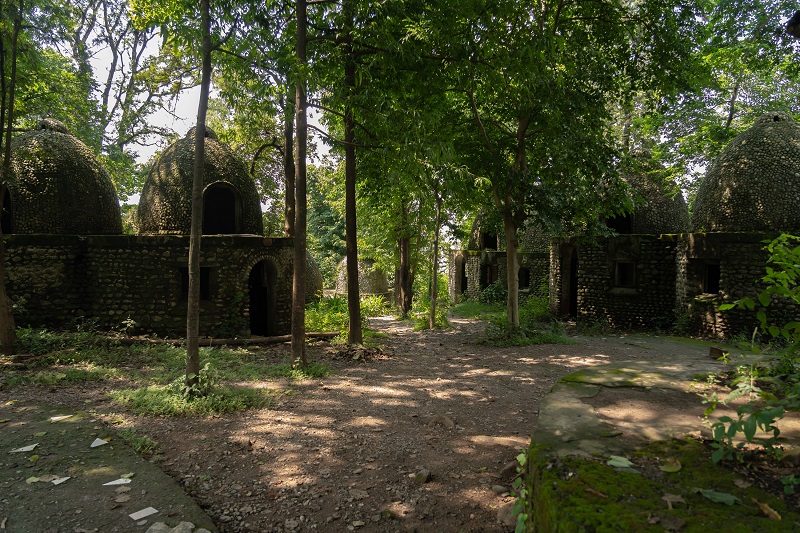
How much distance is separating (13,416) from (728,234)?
15.4 metres

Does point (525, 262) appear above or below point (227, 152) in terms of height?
below

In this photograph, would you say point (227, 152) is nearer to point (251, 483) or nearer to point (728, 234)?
point (251, 483)

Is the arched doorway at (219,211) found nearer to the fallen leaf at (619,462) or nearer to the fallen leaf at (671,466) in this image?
the fallen leaf at (619,462)

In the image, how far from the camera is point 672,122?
17422 millimetres

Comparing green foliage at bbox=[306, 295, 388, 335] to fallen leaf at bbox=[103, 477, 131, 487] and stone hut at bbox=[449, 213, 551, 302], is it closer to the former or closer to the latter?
stone hut at bbox=[449, 213, 551, 302]

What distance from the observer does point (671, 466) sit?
243cm

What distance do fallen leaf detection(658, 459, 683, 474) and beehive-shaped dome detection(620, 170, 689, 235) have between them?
15297 millimetres

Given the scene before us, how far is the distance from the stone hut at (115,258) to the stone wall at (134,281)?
0.02 metres

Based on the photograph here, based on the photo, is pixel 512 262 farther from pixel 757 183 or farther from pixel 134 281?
pixel 134 281

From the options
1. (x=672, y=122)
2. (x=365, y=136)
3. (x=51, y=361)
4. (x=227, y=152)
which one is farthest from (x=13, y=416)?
(x=672, y=122)

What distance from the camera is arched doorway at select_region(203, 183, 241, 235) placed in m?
13.6

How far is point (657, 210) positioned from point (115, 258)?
1695 cm

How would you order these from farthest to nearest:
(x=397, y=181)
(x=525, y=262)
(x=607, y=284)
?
(x=525, y=262) < (x=607, y=284) < (x=397, y=181)

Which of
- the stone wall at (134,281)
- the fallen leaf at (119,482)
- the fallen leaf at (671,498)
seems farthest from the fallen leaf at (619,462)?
the stone wall at (134,281)
